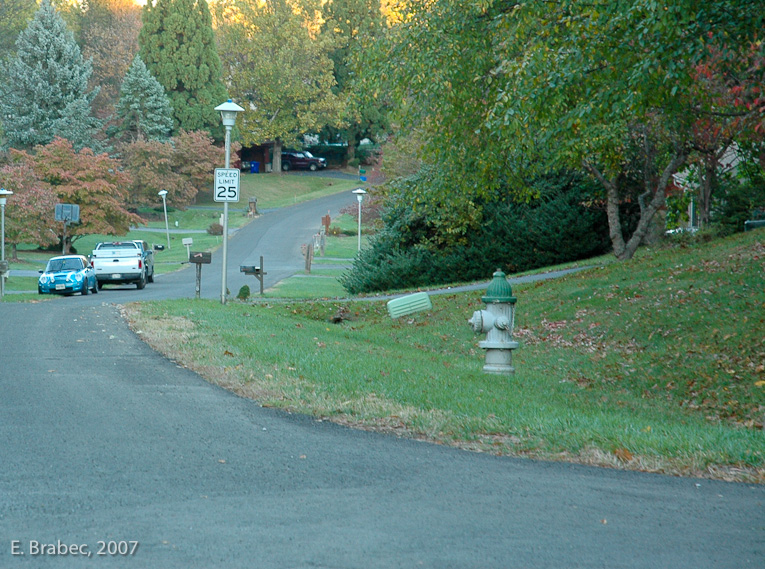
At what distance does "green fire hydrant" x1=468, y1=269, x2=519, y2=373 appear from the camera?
10609 mm

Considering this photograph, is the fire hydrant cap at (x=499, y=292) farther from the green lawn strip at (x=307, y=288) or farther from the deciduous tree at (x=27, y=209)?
the deciduous tree at (x=27, y=209)

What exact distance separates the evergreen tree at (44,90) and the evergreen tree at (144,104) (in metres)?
4.26

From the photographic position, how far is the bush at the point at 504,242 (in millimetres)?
29547

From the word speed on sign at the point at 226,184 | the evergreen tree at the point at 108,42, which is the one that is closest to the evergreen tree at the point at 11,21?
the evergreen tree at the point at 108,42

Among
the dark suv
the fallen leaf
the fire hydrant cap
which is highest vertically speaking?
the dark suv

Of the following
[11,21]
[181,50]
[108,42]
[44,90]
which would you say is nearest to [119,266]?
[44,90]

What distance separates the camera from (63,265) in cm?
2922

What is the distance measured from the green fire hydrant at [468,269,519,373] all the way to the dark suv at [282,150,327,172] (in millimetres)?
77682

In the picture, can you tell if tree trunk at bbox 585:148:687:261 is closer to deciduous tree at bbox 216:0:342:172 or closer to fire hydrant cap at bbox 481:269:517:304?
fire hydrant cap at bbox 481:269:517:304

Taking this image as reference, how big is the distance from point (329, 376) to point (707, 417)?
4.41 metres

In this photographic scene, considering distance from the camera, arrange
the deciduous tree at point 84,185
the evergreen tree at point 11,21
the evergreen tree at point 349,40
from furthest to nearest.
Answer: the evergreen tree at point 349,40, the evergreen tree at point 11,21, the deciduous tree at point 84,185

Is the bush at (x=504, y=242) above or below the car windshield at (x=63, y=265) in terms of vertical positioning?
above

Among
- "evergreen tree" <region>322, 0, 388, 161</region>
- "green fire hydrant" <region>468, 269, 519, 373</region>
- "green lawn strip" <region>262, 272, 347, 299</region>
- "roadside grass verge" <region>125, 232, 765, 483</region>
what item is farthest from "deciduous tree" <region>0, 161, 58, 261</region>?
"green fire hydrant" <region>468, 269, 519, 373</region>

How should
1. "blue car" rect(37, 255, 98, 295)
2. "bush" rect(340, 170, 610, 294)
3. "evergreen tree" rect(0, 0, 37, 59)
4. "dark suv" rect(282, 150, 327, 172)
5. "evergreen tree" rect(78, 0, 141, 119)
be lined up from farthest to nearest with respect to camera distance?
"dark suv" rect(282, 150, 327, 172)
"evergreen tree" rect(78, 0, 141, 119)
"evergreen tree" rect(0, 0, 37, 59)
"bush" rect(340, 170, 610, 294)
"blue car" rect(37, 255, 98, 295)
